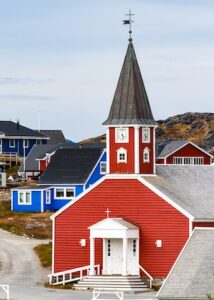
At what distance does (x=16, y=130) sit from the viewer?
14775 centimetres

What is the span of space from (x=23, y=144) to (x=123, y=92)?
6969 cm

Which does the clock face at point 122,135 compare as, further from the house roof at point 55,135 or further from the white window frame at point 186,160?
the house roof at point 55,135

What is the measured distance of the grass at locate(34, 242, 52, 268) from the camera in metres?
80.9

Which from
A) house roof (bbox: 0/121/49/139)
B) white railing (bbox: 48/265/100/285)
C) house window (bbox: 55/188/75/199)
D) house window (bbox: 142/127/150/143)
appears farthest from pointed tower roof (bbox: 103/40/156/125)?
house roof (bbox: 0/121/49/139)

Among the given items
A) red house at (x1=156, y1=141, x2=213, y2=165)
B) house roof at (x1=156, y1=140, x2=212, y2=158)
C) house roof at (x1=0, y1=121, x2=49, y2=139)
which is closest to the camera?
house roof at (x1=156, y1=140, x2=212, y2=158)

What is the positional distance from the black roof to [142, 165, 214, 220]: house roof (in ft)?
89.7

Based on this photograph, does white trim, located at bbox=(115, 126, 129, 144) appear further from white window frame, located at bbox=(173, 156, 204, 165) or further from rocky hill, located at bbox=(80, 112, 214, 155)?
rocky hill, located at bbox=(80, 112, 214, 155)

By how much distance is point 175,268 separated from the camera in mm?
62938

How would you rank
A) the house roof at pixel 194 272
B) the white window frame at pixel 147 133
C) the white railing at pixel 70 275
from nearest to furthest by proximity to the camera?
the house roof at pixel 194 272, the white railing at pixel 70 275, the white window frame at pixel 147 133

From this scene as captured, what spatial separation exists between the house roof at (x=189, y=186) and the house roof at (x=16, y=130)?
67275 millimetres

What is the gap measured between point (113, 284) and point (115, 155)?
25.4 ft

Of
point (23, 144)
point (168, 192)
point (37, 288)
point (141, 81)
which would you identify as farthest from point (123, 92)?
point (23, 144)

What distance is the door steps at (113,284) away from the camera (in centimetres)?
7356

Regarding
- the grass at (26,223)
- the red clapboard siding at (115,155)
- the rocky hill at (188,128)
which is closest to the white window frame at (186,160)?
the grass at (26,223)
